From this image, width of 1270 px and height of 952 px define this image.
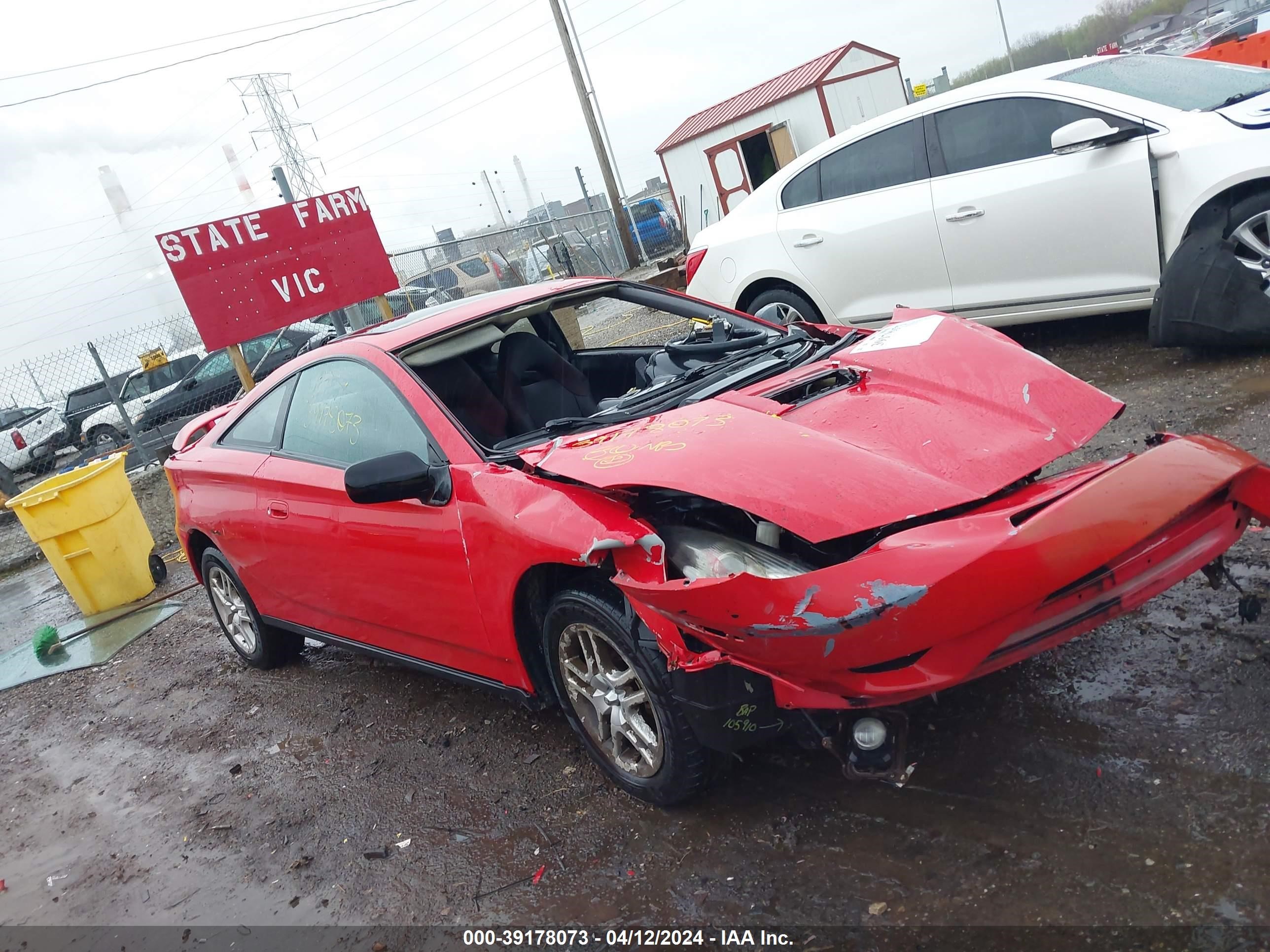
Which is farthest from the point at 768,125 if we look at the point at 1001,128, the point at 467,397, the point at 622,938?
the point at 622,938

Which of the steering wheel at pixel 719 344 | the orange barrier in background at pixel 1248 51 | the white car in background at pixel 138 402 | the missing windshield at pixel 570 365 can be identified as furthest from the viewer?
the white car in background at pixel 138 402

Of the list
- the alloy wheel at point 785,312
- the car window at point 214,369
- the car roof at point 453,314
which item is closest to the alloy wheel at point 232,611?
the car roof at point 453,314

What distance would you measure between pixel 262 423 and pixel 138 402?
12941mm

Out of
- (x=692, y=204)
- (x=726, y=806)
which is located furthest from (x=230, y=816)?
(x=692, y=204)

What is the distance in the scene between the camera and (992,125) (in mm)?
5512

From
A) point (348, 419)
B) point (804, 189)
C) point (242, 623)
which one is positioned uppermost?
point (804, 189)

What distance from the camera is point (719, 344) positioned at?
3795 millimetres

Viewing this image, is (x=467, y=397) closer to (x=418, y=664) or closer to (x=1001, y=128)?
(x=418, y=664)

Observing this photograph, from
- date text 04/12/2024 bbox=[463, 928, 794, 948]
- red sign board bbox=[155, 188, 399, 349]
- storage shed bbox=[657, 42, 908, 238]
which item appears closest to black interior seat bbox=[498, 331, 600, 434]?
date text 04/12/2024 bbox=[463, 928, 794, 948]

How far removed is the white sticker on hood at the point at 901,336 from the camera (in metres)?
3.13

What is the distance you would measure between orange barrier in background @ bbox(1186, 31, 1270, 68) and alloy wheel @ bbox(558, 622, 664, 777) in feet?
44.9

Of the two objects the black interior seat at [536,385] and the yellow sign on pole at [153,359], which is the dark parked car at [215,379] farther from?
the black interior seat at [536,385]

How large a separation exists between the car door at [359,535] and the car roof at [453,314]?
0.55 feet

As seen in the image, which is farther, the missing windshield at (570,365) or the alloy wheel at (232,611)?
the alloy wheel at (232,611)
